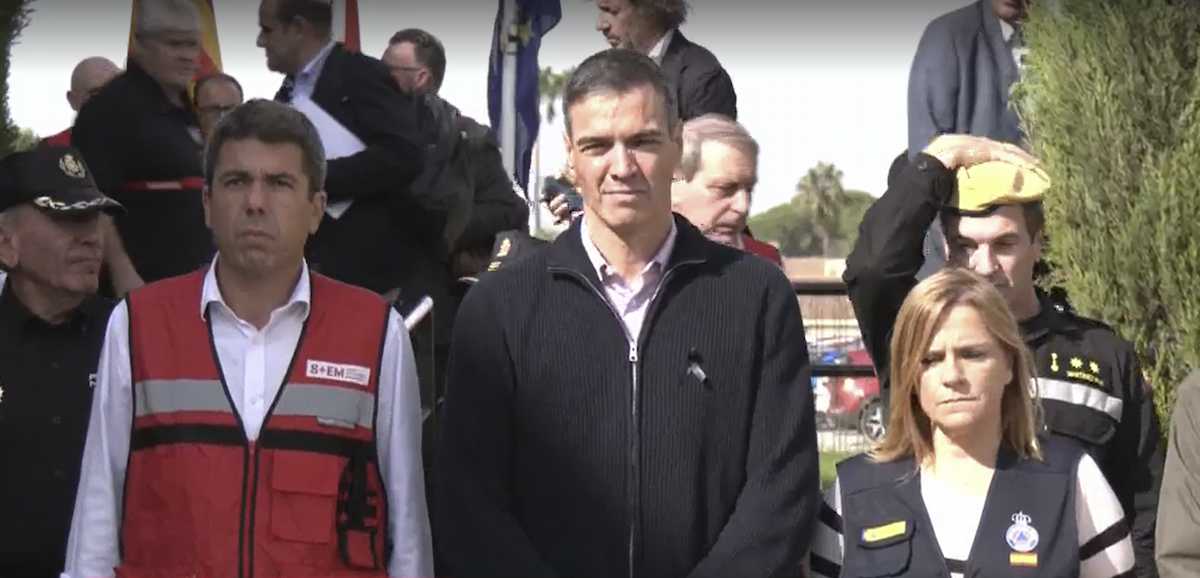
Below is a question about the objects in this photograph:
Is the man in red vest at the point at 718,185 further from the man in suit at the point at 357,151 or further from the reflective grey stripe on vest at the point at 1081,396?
the man in suit at the point at 357,151

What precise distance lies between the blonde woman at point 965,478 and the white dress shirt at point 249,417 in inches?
39.1

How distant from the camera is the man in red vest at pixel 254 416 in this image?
4715mm

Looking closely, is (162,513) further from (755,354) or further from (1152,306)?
(1152,306)

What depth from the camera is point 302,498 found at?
473cm

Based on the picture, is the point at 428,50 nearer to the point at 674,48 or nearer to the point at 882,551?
the point at 674,48

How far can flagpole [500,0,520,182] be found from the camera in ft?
39.3

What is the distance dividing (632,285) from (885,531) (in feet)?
2.69

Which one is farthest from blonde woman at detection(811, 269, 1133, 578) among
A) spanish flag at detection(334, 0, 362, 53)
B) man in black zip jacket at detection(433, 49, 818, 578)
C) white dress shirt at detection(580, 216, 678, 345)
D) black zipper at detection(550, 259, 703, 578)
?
spanish flag at detection(334, 0, 362, 53)

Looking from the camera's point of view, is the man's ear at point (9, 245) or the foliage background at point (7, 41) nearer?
the man's ear at point (9, 245)

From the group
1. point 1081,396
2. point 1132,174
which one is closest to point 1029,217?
point 1081,396

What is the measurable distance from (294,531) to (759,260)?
1276mm

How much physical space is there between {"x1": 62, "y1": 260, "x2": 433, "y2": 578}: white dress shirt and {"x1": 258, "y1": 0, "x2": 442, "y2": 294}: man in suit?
2.12m

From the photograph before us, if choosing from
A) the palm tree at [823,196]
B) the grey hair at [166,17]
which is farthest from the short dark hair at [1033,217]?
the palm tree at [823,196]

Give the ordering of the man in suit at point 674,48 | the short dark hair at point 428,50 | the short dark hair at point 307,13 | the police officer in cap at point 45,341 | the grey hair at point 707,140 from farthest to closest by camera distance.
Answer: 1. the short dark hair at point 428,50
2. the man in suit at point 674,48
3. the short dark hair at point 307,13
4. the grey hair at point 707,140
5. the police officer in cap at point 45,341
